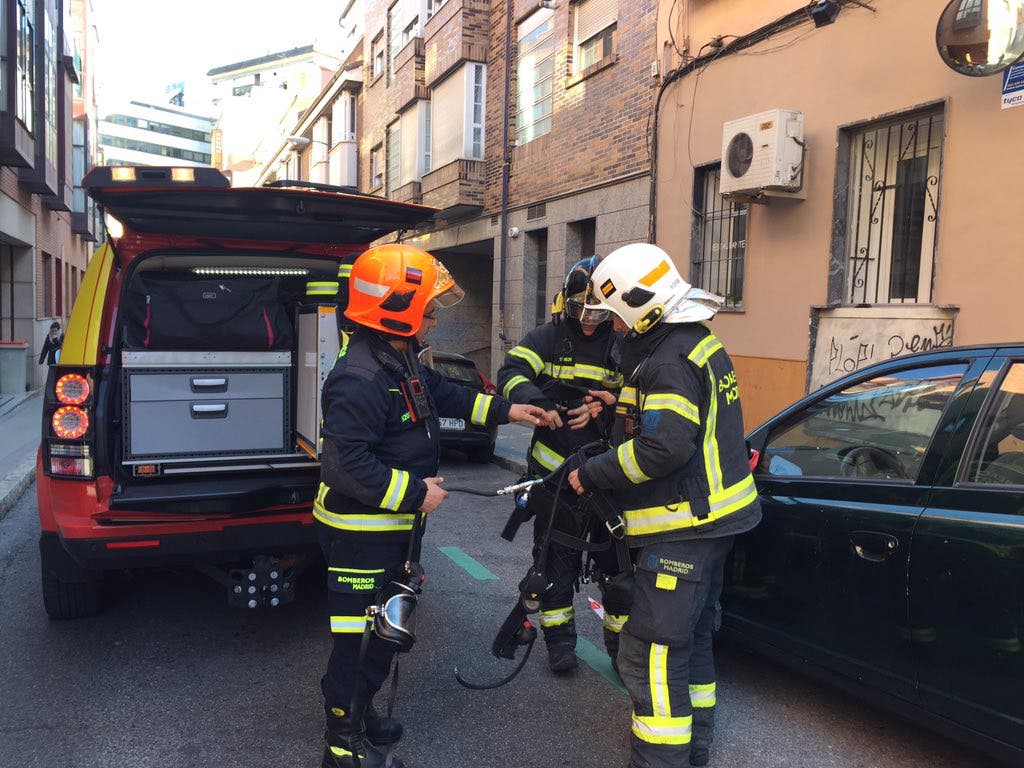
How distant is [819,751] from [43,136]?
18310mm

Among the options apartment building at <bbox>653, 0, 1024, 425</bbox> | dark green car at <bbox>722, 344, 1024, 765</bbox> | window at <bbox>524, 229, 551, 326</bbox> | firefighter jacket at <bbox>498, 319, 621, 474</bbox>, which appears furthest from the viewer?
window at <bbox>524, 229, 551, 326</bbox>

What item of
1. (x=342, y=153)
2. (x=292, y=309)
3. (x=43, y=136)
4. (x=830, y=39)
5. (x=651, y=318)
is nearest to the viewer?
(x=651, y=318)

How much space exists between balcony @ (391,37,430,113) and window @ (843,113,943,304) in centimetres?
1246

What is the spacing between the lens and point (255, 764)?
2.83 metres

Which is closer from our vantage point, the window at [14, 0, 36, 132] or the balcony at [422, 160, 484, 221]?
the window at [14, 0, 36, 132]

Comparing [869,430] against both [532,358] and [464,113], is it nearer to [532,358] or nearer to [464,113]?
[532,358]

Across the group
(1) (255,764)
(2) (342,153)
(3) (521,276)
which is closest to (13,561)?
(1) (255,764)

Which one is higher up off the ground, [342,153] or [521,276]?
[342,153]

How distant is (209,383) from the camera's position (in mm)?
4008

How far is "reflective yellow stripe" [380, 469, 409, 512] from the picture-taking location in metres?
2.54

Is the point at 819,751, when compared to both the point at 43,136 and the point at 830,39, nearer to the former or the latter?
the point at 830,39

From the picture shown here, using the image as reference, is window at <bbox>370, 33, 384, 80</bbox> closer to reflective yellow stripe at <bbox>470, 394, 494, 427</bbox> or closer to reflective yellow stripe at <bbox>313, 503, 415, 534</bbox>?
reflective yellow stripe at <bbox>470, 394, 494, 427</bbox>

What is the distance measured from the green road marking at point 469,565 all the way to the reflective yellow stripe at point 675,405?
8.96ft

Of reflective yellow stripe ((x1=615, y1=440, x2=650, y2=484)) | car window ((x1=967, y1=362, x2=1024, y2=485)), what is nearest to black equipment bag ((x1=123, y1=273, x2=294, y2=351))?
reflective yellow stripe ((x1=615, y1=440, x2=650, y2=484))
